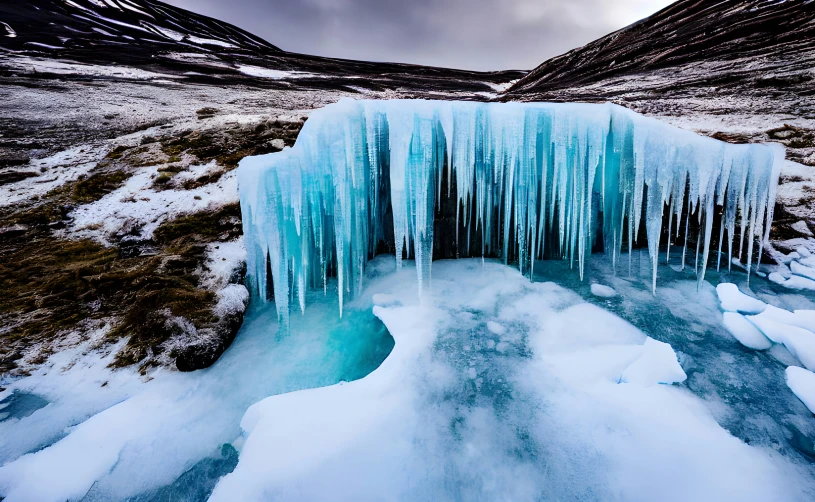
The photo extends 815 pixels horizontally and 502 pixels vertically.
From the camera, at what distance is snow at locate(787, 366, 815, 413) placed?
3.08m

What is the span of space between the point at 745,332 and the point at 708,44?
17910mm

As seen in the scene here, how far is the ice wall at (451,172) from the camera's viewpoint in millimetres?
4273

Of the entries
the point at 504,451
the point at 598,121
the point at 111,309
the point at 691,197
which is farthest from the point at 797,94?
the point at 111,309

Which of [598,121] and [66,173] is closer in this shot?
[598,121]

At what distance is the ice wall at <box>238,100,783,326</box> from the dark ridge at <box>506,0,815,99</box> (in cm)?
771

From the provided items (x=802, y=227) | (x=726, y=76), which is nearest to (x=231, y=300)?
(x=802, y=227)

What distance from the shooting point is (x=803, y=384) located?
3.19m

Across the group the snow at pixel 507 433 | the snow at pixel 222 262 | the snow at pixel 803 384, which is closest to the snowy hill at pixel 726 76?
the snow at pixel 803 384

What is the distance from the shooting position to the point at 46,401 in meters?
3.12

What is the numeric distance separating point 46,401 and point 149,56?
2786 centimetres

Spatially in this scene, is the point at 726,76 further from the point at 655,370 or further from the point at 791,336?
the point at 655,370

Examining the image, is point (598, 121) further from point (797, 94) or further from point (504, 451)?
point (797, 94)

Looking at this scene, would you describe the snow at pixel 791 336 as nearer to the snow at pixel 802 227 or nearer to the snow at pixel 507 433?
the snow at pixel 507 433

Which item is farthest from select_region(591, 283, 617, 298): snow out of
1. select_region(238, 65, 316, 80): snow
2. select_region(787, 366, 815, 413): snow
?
select_region(238, 65, 316, 80): snow
